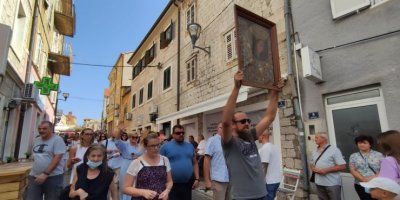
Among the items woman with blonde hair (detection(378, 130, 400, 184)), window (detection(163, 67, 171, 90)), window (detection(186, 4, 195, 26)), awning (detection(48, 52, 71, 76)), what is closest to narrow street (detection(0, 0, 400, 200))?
woman with blonde hair (detection(378, 130, 400, 184))

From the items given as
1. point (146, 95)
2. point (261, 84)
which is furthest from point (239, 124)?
point (146, 95)

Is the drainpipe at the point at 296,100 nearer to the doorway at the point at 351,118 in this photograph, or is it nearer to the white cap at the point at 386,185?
the doorway at the point at 351,118

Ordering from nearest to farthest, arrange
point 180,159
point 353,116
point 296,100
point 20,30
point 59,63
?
point 180,159 < point 353,116 < point 296,100 < point 20,30 < point 59,63

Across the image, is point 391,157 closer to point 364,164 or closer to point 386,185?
point 386,185

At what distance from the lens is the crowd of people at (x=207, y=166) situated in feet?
9.11

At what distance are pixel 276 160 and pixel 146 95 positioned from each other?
15.4 meters

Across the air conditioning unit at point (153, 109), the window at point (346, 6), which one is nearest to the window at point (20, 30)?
the air conditioning unit at point (153, 109)

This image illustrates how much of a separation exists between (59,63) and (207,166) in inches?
704

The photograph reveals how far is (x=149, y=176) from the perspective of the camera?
3.36 metres

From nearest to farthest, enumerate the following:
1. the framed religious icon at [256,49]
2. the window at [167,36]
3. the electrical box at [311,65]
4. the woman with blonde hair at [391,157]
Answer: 1. the woman with blonde hair at [391,157]
2. the framed religious icon at [256,49]
3. the electrical box at [311,65]
4. the window at [167,36]

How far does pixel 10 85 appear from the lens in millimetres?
8945

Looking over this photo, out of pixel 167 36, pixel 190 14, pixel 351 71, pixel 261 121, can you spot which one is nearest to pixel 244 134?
pixel 261 121

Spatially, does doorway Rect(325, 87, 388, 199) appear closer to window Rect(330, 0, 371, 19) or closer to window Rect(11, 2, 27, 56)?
window Rect(330, 0, 371, 19)

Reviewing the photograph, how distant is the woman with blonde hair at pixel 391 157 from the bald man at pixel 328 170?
213 centimetres
